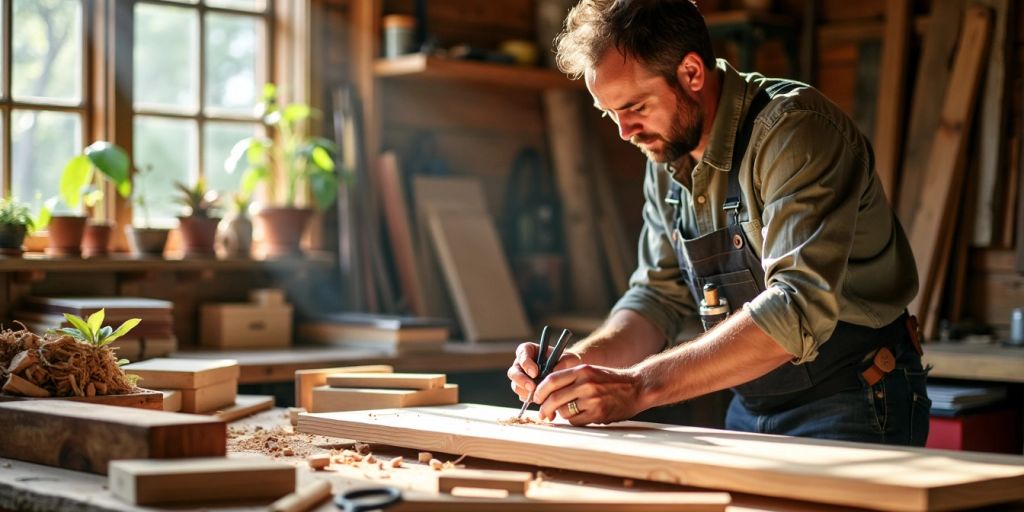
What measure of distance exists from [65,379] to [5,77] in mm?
2243

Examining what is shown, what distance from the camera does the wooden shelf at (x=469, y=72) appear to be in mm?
4617

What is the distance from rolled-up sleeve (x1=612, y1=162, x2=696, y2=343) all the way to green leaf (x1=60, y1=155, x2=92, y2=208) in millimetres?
2017

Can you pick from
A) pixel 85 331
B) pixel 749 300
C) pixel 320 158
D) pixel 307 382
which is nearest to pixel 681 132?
pixel 749 300

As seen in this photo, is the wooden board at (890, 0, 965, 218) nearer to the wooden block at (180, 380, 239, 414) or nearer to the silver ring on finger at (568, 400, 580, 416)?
the silver ring on finger at (568, 400, 580, 416)

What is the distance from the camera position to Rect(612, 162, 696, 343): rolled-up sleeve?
302 cm

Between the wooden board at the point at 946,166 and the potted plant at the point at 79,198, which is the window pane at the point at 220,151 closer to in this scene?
the potted plant at the point at 79,198

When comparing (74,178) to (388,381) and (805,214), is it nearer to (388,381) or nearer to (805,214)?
(388,381)

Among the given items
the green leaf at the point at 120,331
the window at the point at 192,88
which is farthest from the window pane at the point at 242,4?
the green leaf at the point at 120,331

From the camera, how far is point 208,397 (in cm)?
276

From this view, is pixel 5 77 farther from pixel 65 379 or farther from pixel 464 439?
pixel 464 439

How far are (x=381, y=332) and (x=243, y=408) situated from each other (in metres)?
1.41

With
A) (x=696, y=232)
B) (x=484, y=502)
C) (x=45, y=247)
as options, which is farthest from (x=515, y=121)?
(x=484, y=502)

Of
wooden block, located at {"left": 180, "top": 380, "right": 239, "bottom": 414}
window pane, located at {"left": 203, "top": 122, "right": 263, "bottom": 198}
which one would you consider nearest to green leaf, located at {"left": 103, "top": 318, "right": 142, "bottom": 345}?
wooden block, located at {"left": 180, "top": 380, "right": 239, "bottom": 414}

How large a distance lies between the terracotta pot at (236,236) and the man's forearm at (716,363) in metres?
2.46
